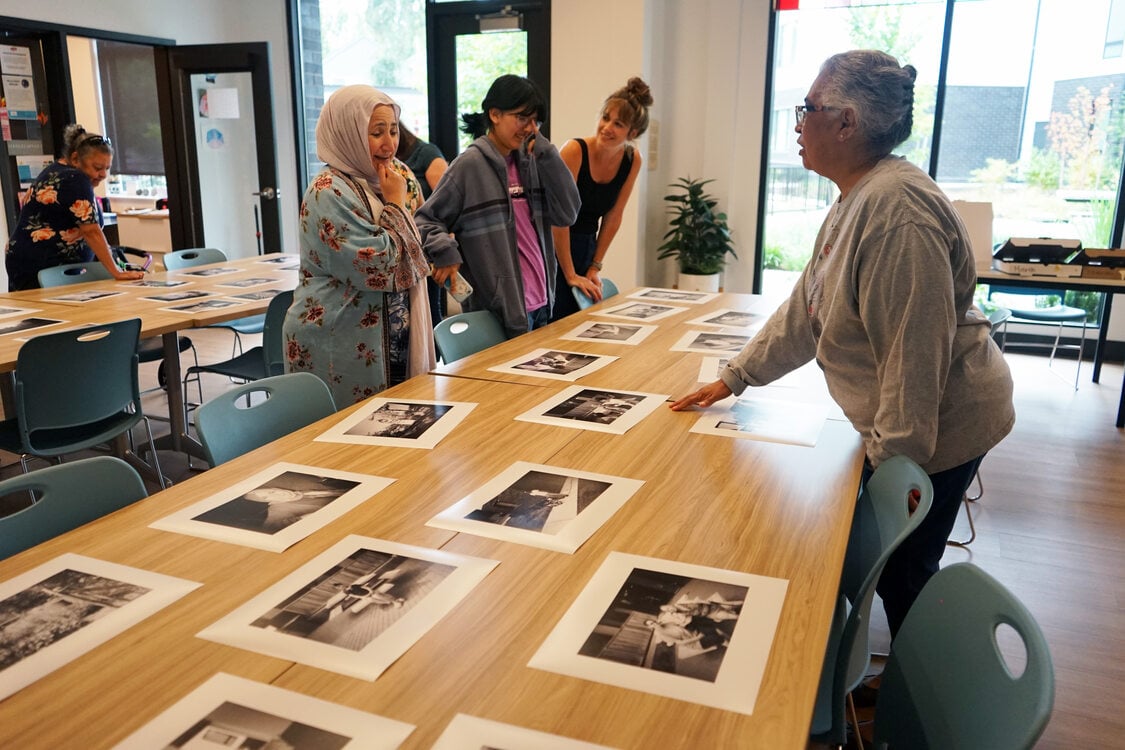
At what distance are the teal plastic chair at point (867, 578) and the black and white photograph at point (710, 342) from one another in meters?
1.07

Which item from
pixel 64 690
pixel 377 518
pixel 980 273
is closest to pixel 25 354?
pixel 377 518

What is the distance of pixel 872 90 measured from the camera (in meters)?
1.62

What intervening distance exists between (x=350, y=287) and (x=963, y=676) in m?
1.97

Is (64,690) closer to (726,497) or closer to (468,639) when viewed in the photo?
(468,639)

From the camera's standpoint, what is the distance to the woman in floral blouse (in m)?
4.20

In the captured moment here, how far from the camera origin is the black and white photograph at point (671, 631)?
3.24ft

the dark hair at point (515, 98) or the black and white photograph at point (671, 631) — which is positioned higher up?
the dark hair at point (515, 98)

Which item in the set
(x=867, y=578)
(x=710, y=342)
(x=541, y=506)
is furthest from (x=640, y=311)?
(x=867, y=578)

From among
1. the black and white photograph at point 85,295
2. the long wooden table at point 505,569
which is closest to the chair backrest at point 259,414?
the long wooden table at point 505,569

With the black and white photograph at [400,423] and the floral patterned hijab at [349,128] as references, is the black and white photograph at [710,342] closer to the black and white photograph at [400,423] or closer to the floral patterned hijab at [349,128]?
the black and white photograph at [400,423]

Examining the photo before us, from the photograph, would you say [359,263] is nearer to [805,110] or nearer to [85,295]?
[805,110]

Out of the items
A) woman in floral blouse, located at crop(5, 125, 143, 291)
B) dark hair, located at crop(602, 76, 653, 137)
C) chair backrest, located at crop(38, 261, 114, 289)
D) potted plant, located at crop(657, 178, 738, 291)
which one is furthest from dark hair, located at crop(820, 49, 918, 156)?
potted plant, located at crop(657, 178, 738, 291)

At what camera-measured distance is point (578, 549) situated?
4.33ft

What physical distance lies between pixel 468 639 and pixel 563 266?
2750 mm
